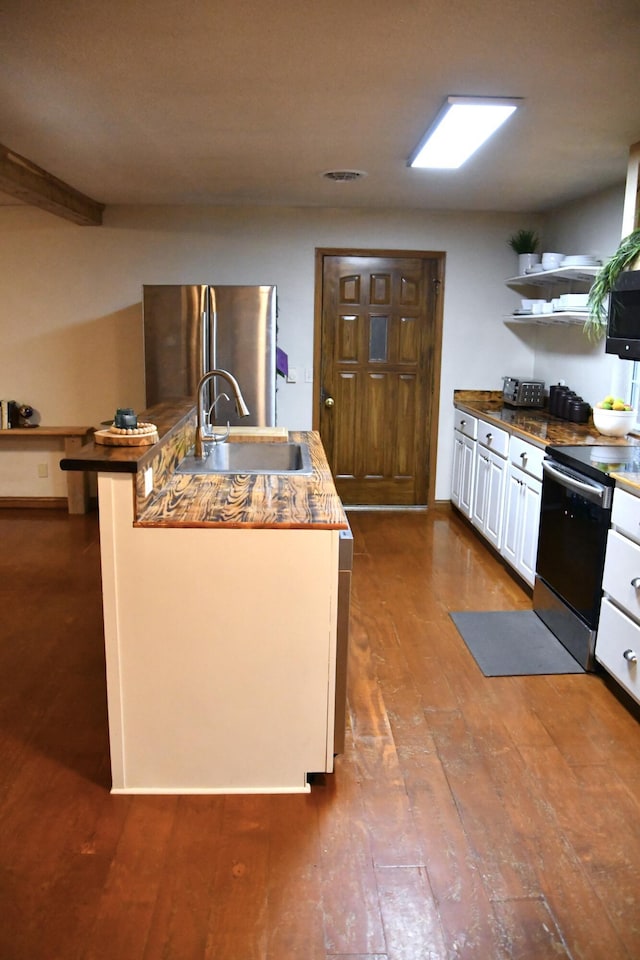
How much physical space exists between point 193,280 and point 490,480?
8.87 ft

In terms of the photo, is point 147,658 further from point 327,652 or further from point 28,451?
point 28,451

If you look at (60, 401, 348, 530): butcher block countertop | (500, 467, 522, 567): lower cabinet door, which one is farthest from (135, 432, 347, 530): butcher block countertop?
(500, 467, 522, 567): lower cabinet door

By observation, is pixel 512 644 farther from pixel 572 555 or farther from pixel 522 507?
pixel 522 507

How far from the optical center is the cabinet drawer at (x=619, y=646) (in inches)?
112

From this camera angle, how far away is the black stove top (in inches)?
123

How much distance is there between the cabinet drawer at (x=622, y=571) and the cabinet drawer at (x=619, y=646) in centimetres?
6

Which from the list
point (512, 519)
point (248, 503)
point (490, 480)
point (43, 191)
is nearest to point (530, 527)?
point (512, 519)

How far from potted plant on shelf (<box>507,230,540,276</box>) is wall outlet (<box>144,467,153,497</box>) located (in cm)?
381

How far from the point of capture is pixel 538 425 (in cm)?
443

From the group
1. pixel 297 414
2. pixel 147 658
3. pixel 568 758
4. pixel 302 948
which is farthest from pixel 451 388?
pixel 302 948

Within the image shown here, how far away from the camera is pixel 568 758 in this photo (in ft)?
8.52

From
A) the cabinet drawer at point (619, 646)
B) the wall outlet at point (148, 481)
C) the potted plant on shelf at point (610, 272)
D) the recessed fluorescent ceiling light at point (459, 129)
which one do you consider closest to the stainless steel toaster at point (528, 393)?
the potted plant on shelf at point (610, 272)

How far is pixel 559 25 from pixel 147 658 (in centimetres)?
224

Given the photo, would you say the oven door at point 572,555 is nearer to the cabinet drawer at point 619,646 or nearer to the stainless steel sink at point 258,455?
the cabinet drawer at point 619,646
